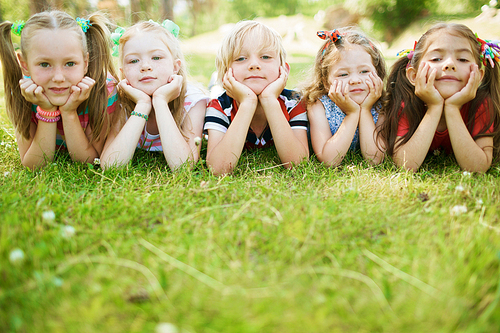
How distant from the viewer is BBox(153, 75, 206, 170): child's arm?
2.73 metres

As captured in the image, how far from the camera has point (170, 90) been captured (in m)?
2.87

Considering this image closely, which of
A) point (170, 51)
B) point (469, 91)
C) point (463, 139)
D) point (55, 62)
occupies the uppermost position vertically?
point (170, 51)

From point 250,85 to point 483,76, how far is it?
1958mm

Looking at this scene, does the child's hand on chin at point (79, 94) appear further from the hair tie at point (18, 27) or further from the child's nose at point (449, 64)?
the child's nose at point (449, 64)

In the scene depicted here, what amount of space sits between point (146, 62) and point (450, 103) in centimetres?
253

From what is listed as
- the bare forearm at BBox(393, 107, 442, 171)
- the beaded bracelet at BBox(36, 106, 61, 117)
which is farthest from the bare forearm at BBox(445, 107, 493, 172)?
the beaded bracelet at BBox(36, 106, 61, 117)

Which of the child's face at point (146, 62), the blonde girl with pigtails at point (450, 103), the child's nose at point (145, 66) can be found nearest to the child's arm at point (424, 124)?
the blonde girl with pigtails at point (450, 103)

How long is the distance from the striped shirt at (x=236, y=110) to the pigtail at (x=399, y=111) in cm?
72

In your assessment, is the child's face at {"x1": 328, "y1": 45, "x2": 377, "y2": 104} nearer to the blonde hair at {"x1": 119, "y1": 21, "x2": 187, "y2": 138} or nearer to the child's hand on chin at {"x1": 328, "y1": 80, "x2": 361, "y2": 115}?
the child's hand on chin at {"x1": 328, "y1": 80, "x2": 361, "y2": 115}

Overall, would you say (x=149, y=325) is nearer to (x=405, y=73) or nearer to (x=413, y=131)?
(x=413, y=131)

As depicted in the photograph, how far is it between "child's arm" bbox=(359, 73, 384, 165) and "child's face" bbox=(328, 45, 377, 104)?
49mm

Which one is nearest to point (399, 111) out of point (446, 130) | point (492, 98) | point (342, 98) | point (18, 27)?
point (446, 130)

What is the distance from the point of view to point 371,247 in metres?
1.66

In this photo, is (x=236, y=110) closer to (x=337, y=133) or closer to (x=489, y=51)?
(x=337, y=133)
